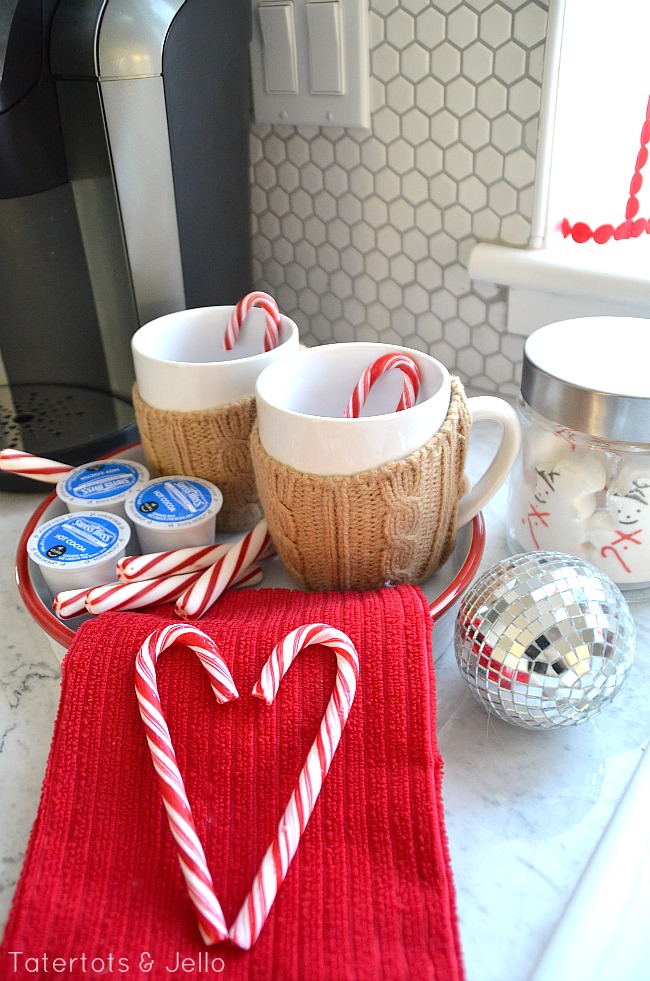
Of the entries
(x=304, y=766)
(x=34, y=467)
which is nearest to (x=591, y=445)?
(x=304, y=766)

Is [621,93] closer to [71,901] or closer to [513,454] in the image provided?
[513,454]

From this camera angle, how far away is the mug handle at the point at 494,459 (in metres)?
0.48

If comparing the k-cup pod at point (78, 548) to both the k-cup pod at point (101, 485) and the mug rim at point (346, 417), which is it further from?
the mug rim at point (346, 417)

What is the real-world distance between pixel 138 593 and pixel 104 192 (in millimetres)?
296

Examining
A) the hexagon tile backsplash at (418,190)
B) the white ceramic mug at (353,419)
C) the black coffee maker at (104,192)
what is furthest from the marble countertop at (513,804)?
the hexagon tile backsplash at (418,190)

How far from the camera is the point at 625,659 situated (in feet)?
1.29

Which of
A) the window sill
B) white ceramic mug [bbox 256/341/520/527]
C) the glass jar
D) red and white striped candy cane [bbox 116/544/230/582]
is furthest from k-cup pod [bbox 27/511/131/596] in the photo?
the window sill

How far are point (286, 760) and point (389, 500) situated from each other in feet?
0.47

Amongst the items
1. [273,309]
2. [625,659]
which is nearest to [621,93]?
[273,309]

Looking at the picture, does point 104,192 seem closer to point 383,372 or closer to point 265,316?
point 265,316

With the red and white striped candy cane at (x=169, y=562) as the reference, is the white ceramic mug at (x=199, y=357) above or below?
above

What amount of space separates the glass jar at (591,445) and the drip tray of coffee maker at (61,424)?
0.32 metres

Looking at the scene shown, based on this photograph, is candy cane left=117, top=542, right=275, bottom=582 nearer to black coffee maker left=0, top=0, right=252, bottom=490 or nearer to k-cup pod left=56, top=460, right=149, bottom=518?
k-cup pod left=56, top=460, right=149, bottom=518

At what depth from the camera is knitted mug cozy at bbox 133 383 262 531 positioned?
50cm
